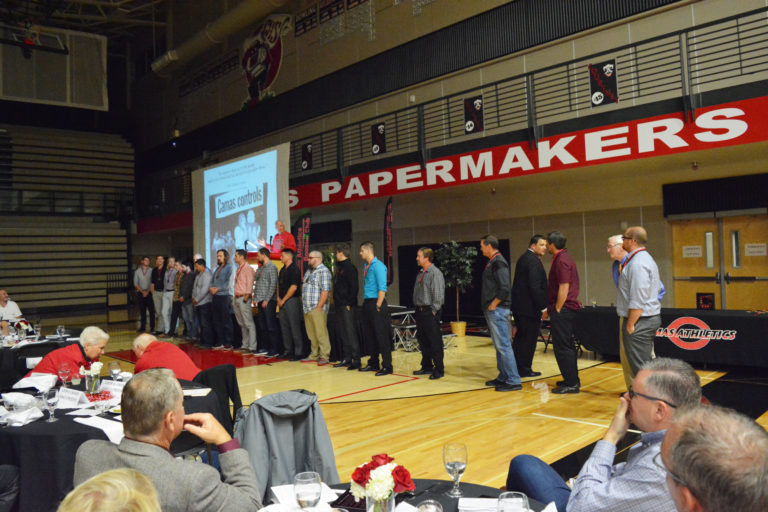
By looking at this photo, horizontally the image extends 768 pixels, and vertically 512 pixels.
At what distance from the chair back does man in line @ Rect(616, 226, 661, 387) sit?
3.13 meters

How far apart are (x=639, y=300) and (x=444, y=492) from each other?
3.30 metres

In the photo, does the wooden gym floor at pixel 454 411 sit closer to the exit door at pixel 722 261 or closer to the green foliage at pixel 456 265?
the green foliage at pixel 456 265

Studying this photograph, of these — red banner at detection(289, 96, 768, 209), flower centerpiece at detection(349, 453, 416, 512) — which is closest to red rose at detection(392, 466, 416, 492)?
flower centerpiece at detection(349, 453, 416, 512)

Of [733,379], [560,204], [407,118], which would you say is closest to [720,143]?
[733,379]

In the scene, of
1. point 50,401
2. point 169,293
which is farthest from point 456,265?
point 50,401

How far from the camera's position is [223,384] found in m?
3.75

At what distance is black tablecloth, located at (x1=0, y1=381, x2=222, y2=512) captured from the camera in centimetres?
262

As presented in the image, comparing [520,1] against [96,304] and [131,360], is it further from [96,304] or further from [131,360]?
[96,304]

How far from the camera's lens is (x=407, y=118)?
12.2 m

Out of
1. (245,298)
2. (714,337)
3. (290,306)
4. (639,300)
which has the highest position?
(639,300)

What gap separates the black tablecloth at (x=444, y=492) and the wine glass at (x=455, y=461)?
4 centimetres

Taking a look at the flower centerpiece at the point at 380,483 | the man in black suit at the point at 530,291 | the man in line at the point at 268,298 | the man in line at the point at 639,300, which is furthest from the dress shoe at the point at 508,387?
the flower centerpiece at the point at 380,483

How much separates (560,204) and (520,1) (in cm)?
380

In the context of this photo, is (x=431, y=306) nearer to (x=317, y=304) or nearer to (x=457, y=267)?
(x=317, y=304)
